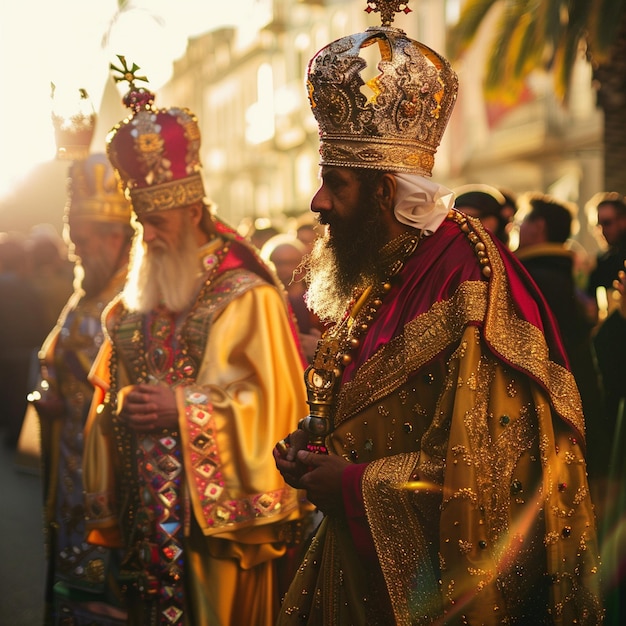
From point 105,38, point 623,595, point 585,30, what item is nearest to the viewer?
point 623,595

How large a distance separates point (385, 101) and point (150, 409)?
1.94 metres

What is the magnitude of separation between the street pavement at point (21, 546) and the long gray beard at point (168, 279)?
8.88 ft

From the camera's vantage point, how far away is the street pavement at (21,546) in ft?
23.8

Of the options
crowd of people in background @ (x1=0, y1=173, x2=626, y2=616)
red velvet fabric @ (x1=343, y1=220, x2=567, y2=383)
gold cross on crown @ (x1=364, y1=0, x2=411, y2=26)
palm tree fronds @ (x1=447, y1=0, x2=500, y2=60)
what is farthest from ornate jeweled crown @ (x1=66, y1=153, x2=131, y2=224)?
palm tree fronds @ (x1=447, y1=0, x2=500, y2=60)

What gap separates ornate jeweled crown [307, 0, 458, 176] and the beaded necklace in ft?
0.76

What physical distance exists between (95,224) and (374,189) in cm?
335

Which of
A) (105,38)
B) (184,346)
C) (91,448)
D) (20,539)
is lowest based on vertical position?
(20,539)

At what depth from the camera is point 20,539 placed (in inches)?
364

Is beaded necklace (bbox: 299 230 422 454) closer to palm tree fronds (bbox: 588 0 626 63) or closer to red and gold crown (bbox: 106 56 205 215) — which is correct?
red and gold crown (bbox: 106 56 205 215)

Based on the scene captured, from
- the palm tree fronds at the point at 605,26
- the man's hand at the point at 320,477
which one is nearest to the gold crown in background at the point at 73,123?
the man's hand at the point at 320,477

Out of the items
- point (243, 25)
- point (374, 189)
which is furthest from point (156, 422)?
point (243, 25)

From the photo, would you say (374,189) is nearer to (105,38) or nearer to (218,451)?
(218,451)

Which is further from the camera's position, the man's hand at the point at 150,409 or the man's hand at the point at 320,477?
the man's hand at the point at 150,409

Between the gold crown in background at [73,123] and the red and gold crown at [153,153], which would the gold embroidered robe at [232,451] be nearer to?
the red and gold crown at [153,153]
